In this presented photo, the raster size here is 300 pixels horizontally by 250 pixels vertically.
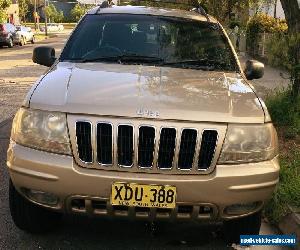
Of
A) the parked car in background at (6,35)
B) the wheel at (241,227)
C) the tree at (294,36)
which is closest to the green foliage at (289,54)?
the tree at (294,36)

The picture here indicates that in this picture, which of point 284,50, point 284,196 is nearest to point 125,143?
point 284,196

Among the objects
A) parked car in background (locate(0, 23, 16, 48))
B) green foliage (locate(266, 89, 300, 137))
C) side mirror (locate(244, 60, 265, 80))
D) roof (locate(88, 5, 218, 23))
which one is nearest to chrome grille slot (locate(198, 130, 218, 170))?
side mirror (locate(244, 60, 265, 80))

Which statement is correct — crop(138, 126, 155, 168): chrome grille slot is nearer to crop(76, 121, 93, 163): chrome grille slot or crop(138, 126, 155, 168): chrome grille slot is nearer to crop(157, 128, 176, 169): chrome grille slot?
crop(157, 128, 176, 169): chrome grille slot

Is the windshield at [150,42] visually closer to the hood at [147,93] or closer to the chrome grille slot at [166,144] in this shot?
the hood at [147,93]

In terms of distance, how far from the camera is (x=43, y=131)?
3.25m

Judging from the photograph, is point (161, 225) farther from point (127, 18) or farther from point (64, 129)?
point (127, 18)

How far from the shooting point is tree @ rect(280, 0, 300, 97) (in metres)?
6.76

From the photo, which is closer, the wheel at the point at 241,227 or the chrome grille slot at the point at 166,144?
the chrome grille slot at the point at 166,144

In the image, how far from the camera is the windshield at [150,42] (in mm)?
4367

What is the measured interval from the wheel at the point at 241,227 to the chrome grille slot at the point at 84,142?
1253mm

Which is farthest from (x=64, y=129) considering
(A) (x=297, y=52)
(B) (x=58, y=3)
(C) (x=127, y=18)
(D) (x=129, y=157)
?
(B) (x=58, y=3)

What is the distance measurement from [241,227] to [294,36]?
3877mm

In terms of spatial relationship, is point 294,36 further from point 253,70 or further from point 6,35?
point 6,35

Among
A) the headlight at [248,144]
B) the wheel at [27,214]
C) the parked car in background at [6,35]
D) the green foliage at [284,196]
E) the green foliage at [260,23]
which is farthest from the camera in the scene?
the parked car in background at [6,35]
